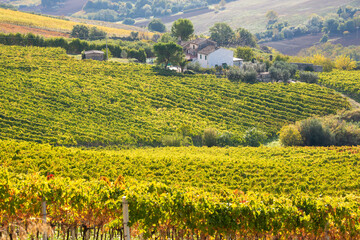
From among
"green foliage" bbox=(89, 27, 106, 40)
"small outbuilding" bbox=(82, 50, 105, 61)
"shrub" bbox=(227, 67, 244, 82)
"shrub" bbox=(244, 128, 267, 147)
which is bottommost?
"shrub" bbox=(244, 128, 267, 147)

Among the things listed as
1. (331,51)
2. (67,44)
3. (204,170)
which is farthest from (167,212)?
(331,51)

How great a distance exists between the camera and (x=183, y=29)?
9469 cm

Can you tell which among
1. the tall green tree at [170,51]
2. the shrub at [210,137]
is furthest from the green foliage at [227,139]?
the tall green tree at [170,51]

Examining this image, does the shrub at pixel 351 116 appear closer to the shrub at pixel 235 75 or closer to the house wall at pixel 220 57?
the shrub at pixel 235 75

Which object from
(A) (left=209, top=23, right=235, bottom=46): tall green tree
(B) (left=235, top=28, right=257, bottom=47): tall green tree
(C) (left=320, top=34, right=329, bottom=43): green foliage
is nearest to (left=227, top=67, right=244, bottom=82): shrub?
(A) (left=209, top=23, right=235, bottom=46): tall green tree

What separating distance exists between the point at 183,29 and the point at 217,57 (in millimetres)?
20835

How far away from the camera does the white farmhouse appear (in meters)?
77.2

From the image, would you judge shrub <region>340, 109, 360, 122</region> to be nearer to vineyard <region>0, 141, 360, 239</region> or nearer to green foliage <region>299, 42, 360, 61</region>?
vineyard <region>0, 141, 360, 239</region>

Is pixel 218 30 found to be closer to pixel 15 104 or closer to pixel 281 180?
pixel 15 104

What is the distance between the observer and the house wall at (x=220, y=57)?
77.2m

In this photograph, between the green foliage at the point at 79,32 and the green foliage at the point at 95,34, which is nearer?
the green foliage at the point at 79,32

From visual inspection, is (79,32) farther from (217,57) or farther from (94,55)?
(217,57)

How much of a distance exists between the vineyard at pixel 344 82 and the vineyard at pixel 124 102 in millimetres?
3639

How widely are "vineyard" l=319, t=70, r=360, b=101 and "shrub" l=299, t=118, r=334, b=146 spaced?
2122 centimetres
